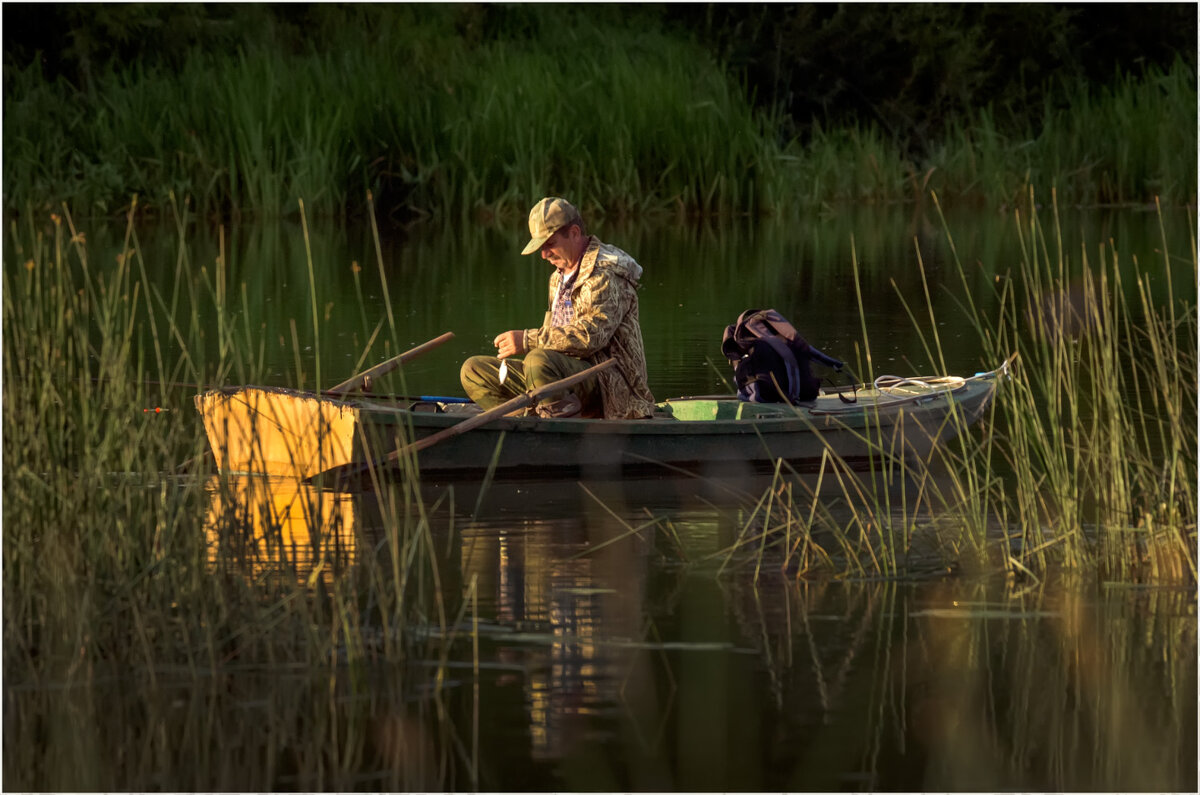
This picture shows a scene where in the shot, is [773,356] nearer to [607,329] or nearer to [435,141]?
[607,329]

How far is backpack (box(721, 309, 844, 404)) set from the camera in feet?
28.9

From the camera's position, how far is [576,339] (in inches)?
328

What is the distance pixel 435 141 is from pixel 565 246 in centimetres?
1409

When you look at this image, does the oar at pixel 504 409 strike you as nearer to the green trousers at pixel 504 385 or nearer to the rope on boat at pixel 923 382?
the green trousers at pixel 504 385

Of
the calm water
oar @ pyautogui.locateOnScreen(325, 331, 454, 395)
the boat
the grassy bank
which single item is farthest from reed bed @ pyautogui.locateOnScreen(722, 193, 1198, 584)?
the grassy bank

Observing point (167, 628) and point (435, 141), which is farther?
point (435, 141)

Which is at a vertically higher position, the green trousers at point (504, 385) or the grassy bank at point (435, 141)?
the grassy bank at point (435, 141)

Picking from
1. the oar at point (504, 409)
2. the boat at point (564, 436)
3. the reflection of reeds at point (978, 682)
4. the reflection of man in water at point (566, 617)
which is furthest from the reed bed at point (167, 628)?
the oar at point (504, 409)

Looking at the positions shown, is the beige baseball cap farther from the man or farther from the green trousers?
the green trousers

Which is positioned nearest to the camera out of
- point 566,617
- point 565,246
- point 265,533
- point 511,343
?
point 265,533

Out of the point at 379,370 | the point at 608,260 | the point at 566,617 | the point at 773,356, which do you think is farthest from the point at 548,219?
the point at 566,617

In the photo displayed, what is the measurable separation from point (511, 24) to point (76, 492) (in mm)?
24711

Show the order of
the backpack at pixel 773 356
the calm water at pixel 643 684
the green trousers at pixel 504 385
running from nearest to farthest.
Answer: the calm water at pixel 643 684 < the green trousers at pixel 504 385 < the backpack at pixel 773 356

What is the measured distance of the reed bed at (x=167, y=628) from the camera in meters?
4.87
